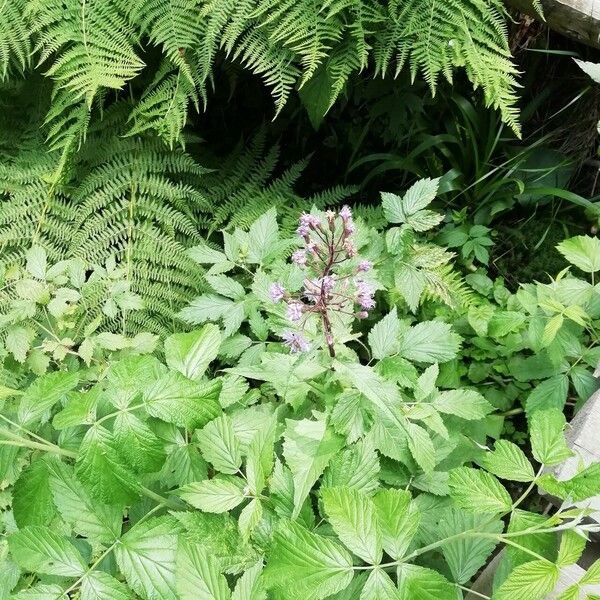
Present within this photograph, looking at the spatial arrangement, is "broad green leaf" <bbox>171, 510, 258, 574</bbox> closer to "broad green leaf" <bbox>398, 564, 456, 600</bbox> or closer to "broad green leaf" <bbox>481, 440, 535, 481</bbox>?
"broad green leaf" <bbox>398, 564, 456, 600</bbox>

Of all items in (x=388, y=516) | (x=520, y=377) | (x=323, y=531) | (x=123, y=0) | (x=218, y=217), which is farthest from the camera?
(x=218, y=217)

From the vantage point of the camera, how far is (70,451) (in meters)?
0.92

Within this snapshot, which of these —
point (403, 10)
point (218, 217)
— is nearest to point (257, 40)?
point (403, 10)

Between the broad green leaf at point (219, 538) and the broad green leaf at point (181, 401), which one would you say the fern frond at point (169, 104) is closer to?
the broad green leaf at point (181, 401)

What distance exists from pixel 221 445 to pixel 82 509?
0.26 m

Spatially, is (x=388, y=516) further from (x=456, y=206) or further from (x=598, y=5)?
(x=598, y=5)

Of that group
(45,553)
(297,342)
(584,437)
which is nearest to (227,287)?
(297,342)

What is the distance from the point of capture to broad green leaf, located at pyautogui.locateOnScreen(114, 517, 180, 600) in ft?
2.82

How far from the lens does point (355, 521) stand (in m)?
0.81

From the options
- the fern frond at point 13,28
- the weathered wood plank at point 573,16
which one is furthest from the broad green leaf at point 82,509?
the weathered wood plank at point 573,16

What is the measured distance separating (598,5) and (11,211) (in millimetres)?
1922

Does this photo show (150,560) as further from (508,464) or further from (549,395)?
(549,395)

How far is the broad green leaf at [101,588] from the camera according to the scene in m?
0.84

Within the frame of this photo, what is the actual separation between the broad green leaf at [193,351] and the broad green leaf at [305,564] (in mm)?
333
